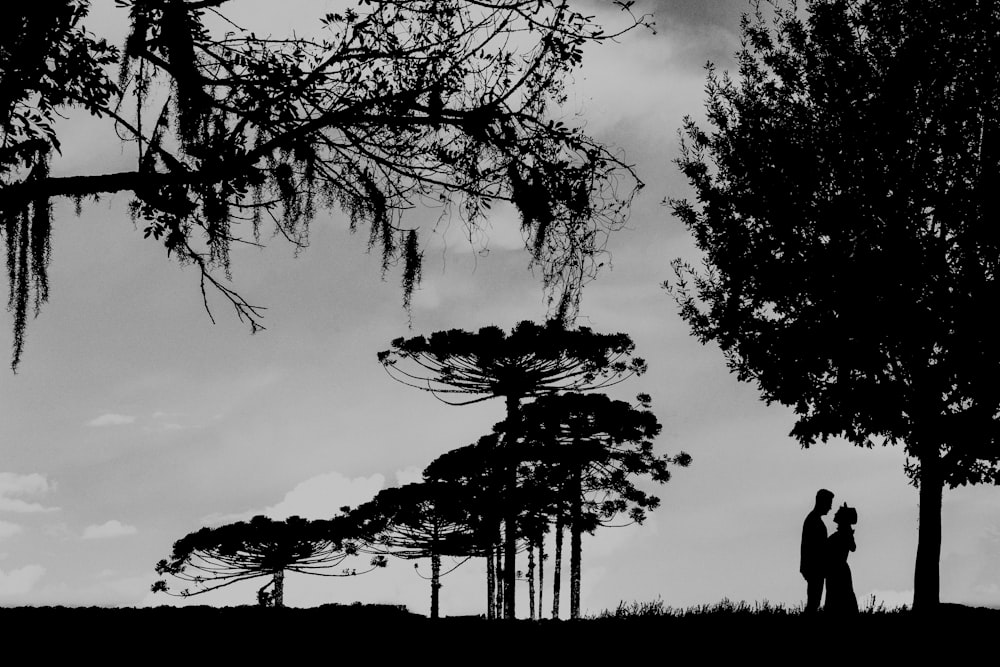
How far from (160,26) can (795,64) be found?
45.8 ft

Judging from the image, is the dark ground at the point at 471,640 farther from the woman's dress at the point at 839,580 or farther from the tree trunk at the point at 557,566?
the tree trunk at the point at 557,566

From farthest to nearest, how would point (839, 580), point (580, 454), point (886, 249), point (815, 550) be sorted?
point (580, 454) < point (886, 249) < point (815, 550) < point (839, 580)

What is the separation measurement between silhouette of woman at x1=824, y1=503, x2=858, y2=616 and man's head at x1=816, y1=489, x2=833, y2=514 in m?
0.38

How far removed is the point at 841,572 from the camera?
36.2 feet

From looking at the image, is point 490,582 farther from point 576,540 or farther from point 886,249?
point 886,249

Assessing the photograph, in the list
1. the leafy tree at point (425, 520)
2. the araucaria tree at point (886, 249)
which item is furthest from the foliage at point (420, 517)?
the araucaria tree at point (886, 249)

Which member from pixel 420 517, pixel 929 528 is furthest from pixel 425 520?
pixel 929 528

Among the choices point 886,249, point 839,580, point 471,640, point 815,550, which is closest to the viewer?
point 471,640

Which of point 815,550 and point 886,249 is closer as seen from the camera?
point 815,550

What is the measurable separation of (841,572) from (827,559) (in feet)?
0.74

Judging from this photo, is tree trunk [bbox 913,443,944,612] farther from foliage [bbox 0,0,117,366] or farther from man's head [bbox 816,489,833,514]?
foliage [bbox 0,0,117,366]

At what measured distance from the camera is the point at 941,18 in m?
16.6

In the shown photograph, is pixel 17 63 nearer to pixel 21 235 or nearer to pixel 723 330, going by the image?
pixel 21 235


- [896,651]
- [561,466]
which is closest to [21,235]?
[896,651]
